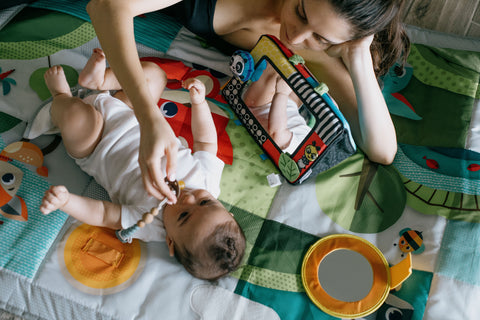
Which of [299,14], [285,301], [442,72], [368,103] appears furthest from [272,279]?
[442,72]

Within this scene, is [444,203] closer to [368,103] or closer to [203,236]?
[368,103]

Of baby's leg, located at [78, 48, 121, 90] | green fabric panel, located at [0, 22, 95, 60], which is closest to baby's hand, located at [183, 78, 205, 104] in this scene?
baby's leg, located at [78, 48, 121, 90]

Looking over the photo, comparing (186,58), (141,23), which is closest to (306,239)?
(186,58)

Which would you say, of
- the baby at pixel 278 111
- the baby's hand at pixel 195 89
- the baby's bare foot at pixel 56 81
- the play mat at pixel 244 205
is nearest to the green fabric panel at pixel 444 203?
the play mat at pixel 244 205

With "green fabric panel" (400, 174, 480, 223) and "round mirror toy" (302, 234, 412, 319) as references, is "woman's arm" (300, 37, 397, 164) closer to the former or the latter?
"green fabric panel" (400, 174, 480, 223)

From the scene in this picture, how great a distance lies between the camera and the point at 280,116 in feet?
3.77

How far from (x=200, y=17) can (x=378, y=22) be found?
21.0 inches

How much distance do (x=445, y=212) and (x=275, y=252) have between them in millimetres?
481

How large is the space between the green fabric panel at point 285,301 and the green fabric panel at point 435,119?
0.59 m

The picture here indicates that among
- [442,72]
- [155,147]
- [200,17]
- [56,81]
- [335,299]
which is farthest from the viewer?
[442,72]

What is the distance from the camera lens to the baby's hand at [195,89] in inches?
43.2

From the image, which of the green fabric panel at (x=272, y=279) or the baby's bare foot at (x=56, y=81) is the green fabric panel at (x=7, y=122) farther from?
the green fabric panel at (x=272, y=279)

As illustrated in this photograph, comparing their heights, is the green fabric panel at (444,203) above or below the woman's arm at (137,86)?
below

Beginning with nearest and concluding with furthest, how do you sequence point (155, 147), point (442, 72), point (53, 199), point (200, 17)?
point (155, 147)
point (53, 199)
point (200, 17)
point (442, 72)
